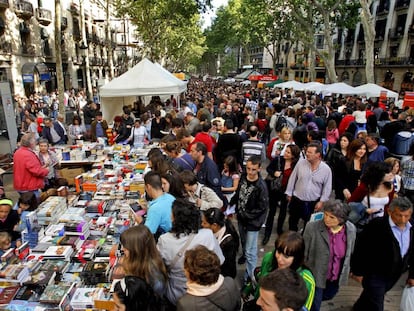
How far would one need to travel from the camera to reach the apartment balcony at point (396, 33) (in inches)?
1195

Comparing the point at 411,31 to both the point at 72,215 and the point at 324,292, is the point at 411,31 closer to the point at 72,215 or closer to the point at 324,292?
the point at 324,292

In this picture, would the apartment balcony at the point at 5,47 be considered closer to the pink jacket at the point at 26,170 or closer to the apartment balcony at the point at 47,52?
the apartment balcony at the point at 47,52

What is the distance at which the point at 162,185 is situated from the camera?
3.27 meters

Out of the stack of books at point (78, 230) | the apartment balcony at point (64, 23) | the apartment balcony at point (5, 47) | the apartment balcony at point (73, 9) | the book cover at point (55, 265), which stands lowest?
the book cover at point (55, 265)

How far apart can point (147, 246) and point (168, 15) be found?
20.9m

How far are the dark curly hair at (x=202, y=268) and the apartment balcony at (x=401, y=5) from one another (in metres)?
37.1

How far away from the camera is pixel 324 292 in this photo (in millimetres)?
3371

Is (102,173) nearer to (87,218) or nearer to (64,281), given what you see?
(87,218)

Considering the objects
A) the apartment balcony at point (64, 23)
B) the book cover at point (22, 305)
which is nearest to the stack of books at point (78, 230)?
the book cover at point (22, 305)

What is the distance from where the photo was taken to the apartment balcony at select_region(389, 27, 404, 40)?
30.4 m

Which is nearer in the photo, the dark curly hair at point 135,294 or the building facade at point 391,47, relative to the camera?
the dark curly hair at point 135,294

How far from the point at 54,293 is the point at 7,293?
1.44 ft

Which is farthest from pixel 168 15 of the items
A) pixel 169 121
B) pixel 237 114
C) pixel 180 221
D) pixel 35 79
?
pixel 180 221

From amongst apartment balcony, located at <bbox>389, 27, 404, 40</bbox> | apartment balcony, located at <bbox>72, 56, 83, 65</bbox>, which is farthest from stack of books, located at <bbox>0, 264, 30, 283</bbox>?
apartment balcony, located at <bbox>389, 27, 404, 40</bbox>
